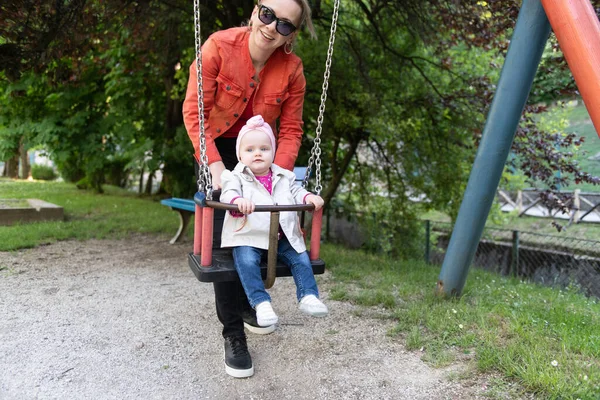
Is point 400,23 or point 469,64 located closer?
point 400,23

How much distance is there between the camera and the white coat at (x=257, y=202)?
8.32 ft

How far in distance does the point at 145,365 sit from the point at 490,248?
879 cm

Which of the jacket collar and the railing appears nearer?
the jacket collar

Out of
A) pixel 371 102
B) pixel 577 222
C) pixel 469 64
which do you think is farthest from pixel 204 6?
pixel 577 222

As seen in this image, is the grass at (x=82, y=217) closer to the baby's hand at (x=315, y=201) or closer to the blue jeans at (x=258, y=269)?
the blue jeans at (x=258, y=269)

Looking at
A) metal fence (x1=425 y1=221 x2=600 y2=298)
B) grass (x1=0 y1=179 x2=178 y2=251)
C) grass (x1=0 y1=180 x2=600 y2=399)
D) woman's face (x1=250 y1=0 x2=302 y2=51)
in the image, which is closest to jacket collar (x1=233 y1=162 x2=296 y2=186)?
woman's face (x1=250 y1=0 x2=302 y2=51)

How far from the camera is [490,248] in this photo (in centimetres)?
1038

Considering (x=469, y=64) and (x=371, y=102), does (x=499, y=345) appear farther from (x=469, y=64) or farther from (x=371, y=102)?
(x=469, y=64)

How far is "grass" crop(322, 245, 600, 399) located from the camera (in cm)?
266

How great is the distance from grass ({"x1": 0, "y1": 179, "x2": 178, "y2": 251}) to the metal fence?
443cm

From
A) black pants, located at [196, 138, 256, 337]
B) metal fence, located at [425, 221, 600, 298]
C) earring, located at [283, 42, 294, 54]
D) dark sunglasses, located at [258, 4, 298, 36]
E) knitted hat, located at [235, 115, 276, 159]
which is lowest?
metal fence, located at [425, 221, 600, 298]

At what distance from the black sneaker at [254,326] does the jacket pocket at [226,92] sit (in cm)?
141

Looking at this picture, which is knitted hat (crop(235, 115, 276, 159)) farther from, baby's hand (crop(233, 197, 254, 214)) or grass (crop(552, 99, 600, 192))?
grass (crop(552, 99, 600, 192))

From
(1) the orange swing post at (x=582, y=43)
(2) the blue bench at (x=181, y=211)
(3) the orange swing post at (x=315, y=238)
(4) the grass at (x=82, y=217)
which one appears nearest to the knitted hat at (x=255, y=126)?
(3) the orange swing post at (x=315, y=238)
